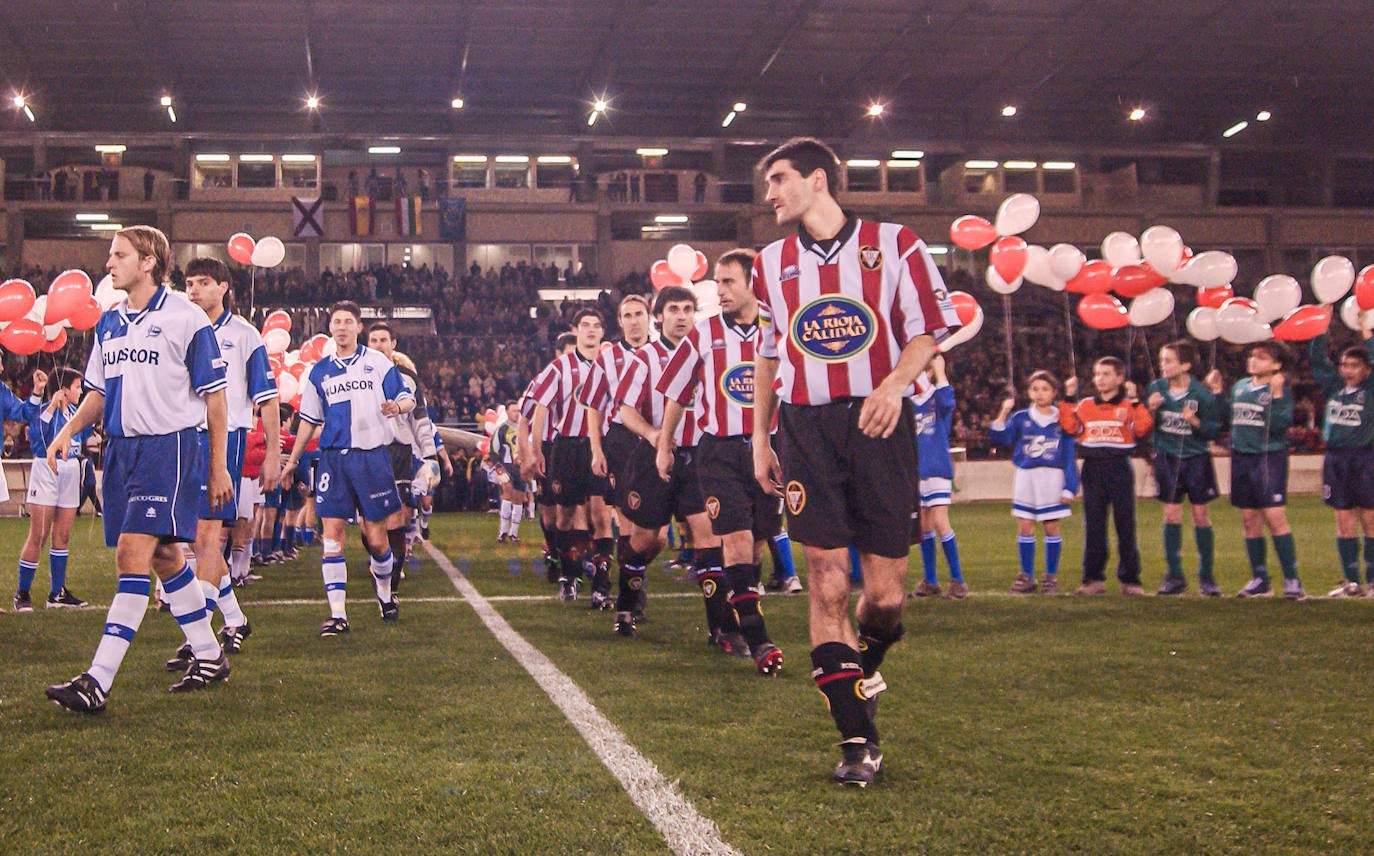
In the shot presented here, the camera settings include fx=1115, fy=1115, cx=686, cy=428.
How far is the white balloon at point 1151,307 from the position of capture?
442 inches

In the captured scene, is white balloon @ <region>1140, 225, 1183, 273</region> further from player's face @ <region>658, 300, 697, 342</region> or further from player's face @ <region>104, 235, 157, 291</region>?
player's face @ <region>104, 235, 157, 291</region>

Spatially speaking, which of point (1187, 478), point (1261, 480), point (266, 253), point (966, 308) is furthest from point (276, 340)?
point (1261, 480)

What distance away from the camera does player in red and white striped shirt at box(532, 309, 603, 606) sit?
910 centimetres

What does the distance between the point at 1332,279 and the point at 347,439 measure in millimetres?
8578

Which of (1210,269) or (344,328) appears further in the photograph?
(1210,269)

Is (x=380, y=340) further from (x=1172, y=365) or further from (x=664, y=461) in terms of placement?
(x=1172, y=365)

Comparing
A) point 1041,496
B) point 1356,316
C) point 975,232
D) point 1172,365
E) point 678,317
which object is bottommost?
point 1041,496

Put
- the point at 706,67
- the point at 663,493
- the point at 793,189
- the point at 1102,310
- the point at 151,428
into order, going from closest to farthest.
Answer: the point at 793,189
the point at 151,428
the point at 663,493
the point at 1102,310
the point at 706,67

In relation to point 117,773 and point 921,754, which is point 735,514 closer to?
point 921,754

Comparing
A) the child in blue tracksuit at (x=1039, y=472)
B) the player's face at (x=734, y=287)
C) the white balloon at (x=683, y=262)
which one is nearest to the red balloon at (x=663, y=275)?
the white balloon at (x=683, y=262)

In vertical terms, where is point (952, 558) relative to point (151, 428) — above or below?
below

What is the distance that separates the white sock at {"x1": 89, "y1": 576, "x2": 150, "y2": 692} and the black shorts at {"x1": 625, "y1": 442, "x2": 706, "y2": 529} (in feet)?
9.25

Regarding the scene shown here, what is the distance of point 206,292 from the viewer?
20.4ft

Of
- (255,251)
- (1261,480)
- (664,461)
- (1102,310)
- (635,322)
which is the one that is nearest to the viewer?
(664,461)
